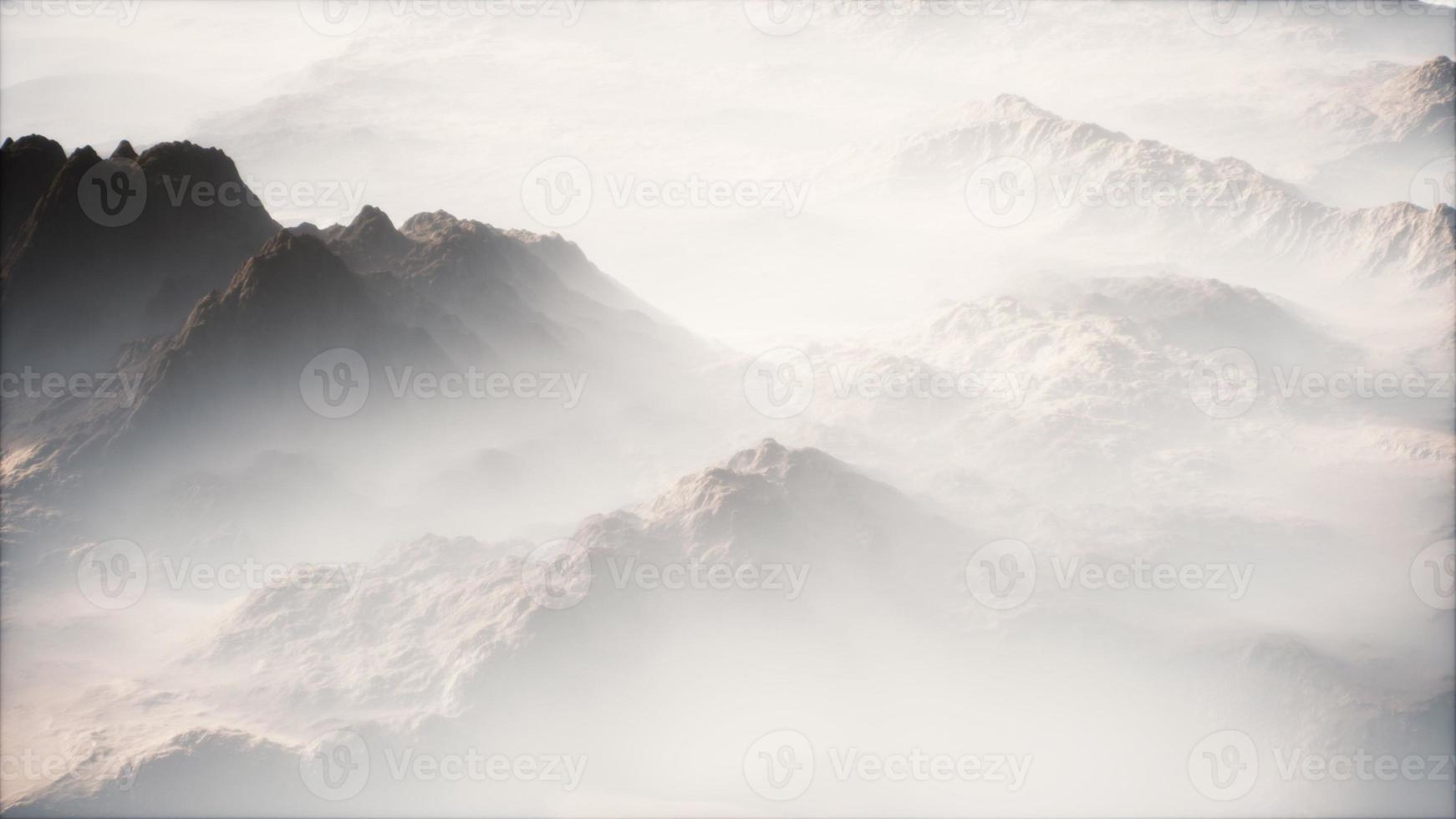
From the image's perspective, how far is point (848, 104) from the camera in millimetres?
110188

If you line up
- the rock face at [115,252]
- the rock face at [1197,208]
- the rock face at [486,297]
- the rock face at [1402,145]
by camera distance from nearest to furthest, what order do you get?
the rock face at [115,252] → the rock face at [486,297] → the rock face at [1197,208] → the rock face at [1402,145]

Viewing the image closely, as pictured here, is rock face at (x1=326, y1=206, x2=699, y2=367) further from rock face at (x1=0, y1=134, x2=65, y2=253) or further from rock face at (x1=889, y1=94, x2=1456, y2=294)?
rock face at (x1=889, y1=94, x2=1456, y2=294)

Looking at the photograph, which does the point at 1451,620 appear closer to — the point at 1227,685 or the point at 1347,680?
the point at 1347,680

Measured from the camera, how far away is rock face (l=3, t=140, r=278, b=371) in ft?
97.5

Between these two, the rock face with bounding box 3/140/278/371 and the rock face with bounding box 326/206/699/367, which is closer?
the rock face with bounding box 3/140/278/371

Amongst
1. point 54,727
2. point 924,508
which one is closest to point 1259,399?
point 924,508

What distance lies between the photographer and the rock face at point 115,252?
2970 centimetres

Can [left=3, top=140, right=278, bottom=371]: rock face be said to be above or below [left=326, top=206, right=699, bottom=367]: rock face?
below

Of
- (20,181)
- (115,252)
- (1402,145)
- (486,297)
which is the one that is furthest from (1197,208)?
(20,181)

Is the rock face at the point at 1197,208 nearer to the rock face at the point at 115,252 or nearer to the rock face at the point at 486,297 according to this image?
the rock face at the point at 486,297

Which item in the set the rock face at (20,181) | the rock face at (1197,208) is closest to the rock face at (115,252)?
the rock face at (20,181)

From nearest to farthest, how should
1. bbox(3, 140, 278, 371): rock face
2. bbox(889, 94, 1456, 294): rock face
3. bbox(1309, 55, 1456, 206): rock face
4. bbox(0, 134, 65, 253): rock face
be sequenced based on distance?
bbox(3, 140, 278, 371): rock face, bbox(0, 134, 65, 253): rock face, bbox(889, 94, 1456, 294): rock face, bbox(1309, 55, 1456, 206): rock face

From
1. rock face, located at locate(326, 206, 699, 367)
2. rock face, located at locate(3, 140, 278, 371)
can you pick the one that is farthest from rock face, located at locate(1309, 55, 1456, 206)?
rock face, located at locate(3, 140, 278, 371)

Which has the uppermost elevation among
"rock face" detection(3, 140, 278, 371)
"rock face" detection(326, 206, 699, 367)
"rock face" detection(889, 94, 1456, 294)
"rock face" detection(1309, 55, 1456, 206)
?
"rock face" detection(1309, 55, 1456, 206)
